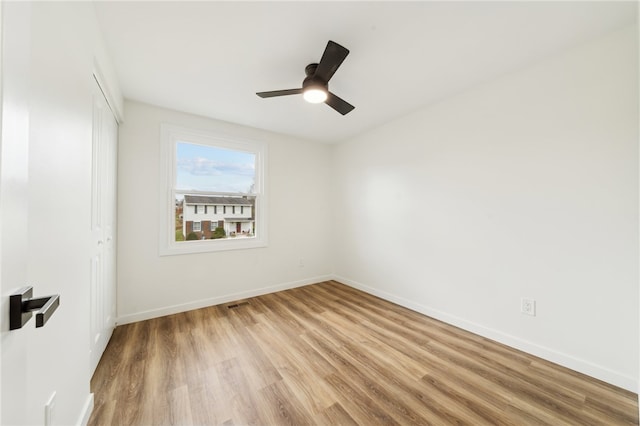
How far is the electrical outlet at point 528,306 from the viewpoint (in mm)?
2057

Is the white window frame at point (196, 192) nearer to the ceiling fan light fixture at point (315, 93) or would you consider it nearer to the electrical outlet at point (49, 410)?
the ceiling fan light fixture at point (315, 93)

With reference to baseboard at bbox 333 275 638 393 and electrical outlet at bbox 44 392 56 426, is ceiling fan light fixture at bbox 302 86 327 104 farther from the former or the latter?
baseboard at bbox 333 275 638 393

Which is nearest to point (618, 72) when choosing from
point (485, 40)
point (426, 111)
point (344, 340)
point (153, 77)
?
point (485, 40)

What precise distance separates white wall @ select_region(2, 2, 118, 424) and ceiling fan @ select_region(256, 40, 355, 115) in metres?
1.14

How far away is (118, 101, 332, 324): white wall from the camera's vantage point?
263 centimetres

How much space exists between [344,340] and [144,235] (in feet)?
8.10

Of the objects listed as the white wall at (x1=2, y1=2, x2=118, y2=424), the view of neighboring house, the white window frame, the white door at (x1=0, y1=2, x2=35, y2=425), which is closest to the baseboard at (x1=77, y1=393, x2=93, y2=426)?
the white wall at (x1=2, y1=2, x2=118, y2=424)

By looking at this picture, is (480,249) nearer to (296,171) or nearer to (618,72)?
(618,72)

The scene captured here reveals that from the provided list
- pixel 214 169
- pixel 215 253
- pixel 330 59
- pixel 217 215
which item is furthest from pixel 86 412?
pixel 330 59

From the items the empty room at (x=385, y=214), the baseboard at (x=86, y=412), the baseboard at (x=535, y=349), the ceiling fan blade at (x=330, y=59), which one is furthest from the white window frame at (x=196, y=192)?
the baseboard at (x=535, y=349)

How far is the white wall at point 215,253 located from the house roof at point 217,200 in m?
0.34

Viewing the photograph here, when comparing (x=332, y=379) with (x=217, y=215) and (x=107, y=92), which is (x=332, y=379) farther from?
(x=107, y=92)

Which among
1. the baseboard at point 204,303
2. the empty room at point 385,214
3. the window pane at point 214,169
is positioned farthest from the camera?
the window pane at point 214,169

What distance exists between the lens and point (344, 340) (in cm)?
229
